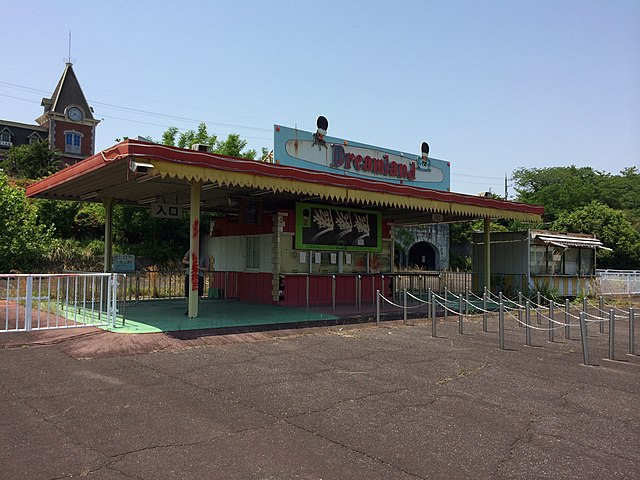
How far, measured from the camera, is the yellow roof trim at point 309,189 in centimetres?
1038

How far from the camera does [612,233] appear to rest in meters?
36.2

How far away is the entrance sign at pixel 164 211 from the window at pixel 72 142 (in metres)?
48.7

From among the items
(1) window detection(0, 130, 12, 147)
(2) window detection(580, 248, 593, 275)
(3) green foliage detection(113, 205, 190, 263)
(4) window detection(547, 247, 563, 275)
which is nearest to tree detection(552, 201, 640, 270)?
(2) window detection(580, 248, 593, 275)

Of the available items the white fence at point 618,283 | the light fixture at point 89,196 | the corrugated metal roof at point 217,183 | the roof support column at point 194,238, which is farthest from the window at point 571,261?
the light fixture at point 89,196

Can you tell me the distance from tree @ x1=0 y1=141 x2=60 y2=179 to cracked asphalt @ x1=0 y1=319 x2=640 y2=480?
34503 mm

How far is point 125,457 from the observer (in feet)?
14.0

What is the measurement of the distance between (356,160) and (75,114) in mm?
50233

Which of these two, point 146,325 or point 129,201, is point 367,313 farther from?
point 129,201

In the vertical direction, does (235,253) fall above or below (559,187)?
below

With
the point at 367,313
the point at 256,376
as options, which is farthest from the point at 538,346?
the point at 256,376

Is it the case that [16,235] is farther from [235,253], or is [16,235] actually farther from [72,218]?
[235,253]

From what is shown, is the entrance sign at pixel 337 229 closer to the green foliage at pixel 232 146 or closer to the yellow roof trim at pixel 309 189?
the yellow roof trim at pixel 309 189

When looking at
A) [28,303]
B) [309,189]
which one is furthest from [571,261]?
[28,303]

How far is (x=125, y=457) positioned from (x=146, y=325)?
7.04 metres
